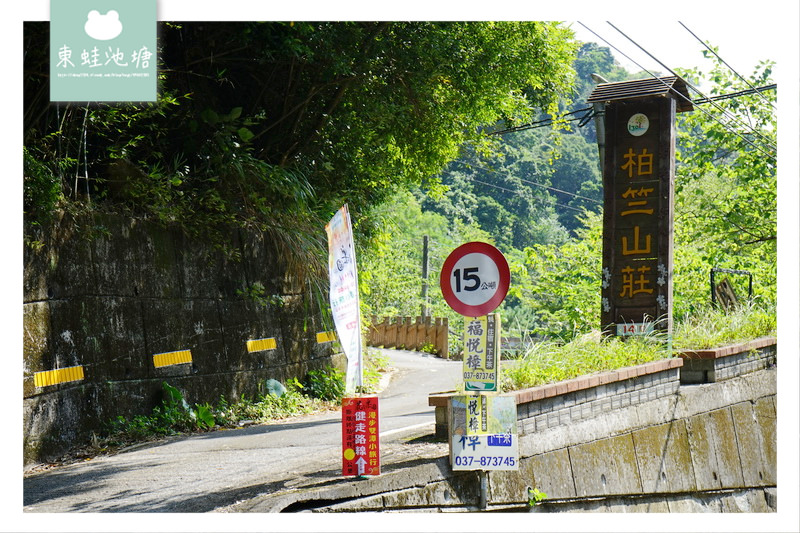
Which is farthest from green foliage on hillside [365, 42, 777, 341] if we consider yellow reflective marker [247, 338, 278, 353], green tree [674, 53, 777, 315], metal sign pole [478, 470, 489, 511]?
yellow reflective marker [247, 338, 278, 353]

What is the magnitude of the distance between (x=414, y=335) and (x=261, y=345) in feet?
49.9

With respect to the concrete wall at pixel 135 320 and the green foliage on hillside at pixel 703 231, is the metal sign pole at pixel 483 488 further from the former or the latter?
the concrete wall at pixel 135 320

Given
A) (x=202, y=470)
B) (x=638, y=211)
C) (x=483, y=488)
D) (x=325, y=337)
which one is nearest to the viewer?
(x=483, y=488)

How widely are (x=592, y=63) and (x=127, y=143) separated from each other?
61.2 m

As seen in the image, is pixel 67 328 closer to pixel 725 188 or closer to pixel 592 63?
pixel 725 188

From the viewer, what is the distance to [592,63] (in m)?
65.4

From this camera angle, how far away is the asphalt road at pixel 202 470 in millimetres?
5543

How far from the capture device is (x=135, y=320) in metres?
8.61

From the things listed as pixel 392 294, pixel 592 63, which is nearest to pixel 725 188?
pixel 392 294

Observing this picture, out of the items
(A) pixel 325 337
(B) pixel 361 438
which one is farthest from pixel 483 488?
(A) pixel 325 337

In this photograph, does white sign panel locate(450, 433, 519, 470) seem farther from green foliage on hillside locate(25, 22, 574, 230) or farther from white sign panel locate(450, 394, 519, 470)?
green foliage on hillside locate(25, 22, 574, 230)

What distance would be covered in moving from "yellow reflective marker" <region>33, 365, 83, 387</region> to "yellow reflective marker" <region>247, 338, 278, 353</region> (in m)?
2.53

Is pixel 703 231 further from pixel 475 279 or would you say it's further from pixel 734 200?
pixel 475 279

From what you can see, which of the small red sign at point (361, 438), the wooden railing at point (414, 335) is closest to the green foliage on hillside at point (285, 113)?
the small red sign at point (361, 438)
